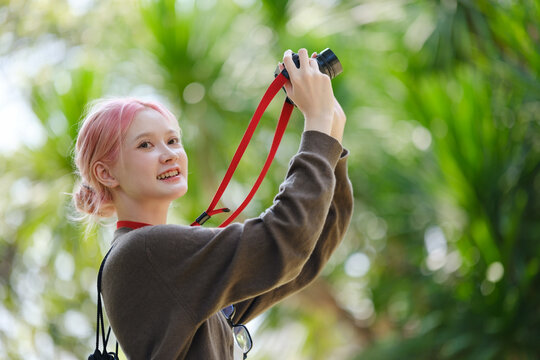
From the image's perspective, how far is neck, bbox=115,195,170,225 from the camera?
2.87ft

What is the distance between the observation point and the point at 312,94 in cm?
81

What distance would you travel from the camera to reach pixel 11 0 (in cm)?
277

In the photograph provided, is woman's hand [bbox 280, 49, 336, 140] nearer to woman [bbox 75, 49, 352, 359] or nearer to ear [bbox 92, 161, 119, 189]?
woman [bbox 75, 49, 352, 359]

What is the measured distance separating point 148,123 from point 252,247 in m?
0.23

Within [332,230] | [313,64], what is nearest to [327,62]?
[313,64]

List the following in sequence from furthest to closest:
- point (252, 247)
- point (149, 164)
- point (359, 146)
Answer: point (359, 146), point (149, 164), point (252, 247)

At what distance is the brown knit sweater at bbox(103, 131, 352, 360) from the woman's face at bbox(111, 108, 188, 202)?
72 mm

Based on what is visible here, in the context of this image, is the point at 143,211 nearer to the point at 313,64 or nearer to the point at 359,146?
the point at 313,64

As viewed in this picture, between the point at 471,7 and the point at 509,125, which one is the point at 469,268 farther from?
the point at 471,7

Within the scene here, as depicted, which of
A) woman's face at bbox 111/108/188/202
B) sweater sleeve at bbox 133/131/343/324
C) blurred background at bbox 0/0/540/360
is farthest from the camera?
blurred background at bbox 0/0/540/360

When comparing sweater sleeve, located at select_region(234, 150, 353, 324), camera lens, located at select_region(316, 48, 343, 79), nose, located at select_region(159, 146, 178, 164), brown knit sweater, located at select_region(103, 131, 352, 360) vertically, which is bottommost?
sweater sleeve, located at select_region(234, 150, 353, 324)

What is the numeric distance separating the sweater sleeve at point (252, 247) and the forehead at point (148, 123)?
0.15 meters

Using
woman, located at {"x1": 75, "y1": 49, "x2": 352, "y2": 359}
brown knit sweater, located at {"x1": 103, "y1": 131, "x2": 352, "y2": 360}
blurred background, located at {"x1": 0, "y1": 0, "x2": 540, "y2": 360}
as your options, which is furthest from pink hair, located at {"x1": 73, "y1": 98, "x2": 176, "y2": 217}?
blurred background, located at {"x1": 0, "y1": 0, "x2": 540, "y2": 360}

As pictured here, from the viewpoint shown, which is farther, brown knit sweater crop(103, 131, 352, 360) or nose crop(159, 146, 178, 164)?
nose crop(159, 146, 178, 164)
